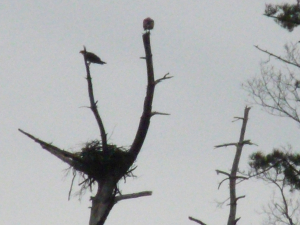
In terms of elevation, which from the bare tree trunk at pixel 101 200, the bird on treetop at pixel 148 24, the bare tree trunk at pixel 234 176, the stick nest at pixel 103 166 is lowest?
the bare tree trunk at pixel 101 200

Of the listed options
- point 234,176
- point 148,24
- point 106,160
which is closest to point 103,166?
point 106,160

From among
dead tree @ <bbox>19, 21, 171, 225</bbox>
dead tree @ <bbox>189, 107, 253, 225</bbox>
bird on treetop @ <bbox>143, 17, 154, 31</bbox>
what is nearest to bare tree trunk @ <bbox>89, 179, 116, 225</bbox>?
dead tree @ <bbox>19, 21, 171, 225</bbox>

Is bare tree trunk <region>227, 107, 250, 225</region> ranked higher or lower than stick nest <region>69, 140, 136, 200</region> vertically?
higher

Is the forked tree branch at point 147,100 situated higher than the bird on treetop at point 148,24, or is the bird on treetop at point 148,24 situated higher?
the bird on treetop at point 148,24

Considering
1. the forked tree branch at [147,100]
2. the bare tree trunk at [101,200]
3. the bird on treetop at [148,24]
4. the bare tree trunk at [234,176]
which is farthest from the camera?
the bare tree trunk at [234,176]

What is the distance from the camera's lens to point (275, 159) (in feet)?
41.8

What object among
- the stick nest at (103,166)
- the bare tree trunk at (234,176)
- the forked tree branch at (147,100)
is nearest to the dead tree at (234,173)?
the bare tree trunk at (234,176)

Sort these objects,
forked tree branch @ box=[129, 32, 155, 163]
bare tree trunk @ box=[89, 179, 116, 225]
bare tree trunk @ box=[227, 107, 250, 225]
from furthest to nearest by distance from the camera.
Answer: bare tree trunk @ box=[227, 107, 250, 225], forked tree branch @ box=[129, 32, 155, 163], bare tree trunk @ box=[89, 179, 116, 225]

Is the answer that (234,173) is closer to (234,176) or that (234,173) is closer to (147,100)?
(234,176)

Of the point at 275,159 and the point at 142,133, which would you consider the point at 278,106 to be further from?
the point at 142,133

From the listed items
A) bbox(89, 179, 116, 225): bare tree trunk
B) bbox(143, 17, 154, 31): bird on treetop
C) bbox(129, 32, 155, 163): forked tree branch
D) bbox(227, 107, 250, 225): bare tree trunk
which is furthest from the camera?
bbox(227, 107, 250, 225): bare tree trunk

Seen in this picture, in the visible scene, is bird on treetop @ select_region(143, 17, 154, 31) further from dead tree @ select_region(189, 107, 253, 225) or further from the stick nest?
dead tree @ select_region(189, 107, 253, 225)

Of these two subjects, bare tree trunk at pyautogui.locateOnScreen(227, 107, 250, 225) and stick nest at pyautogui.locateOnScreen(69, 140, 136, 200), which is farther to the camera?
bare tree trunk at pyautogui.locateOnScreen(227, 107, 250, 225)

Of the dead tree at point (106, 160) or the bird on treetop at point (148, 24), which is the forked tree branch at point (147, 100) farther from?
the bird on treetop at point (148, 24)
